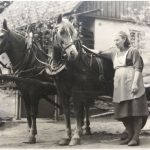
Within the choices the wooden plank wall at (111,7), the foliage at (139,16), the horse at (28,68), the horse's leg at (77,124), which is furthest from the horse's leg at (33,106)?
the foliage at (139,16)

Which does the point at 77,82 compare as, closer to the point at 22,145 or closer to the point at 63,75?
the point at 63,75

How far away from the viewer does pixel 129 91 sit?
6.35m

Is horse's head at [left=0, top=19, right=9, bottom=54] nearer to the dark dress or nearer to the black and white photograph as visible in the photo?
the black and white photograph

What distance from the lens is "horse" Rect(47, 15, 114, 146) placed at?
6.32 metres

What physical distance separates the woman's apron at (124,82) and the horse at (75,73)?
19.5 inches

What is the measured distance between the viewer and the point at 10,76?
727cm

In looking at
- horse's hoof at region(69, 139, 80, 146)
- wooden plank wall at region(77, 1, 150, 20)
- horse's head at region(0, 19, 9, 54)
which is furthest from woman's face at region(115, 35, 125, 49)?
wooden plank wall at region(77, 1, 150, 20)

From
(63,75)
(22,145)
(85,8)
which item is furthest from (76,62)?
(85,8)

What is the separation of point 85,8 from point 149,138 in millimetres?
6683

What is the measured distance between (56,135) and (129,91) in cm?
262

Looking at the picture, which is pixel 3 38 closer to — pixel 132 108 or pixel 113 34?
pixel 132 108

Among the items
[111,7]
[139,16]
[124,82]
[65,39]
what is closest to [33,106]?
[65,39]

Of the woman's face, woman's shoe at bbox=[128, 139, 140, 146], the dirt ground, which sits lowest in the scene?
the dirt ground

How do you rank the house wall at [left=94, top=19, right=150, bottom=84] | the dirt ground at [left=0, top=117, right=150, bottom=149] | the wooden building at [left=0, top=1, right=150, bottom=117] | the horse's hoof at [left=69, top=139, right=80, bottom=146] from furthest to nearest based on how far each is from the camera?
the house wall at [left=94, top=19, right=150, bottom=84] < the wooden building at [left=0, top=1, right=150, bottom=117] < the dirt ground at [left=0, top=117, right=150, bottom=149] < the horse's hoof at [left=69, top=139, right=80, bottom=146]
